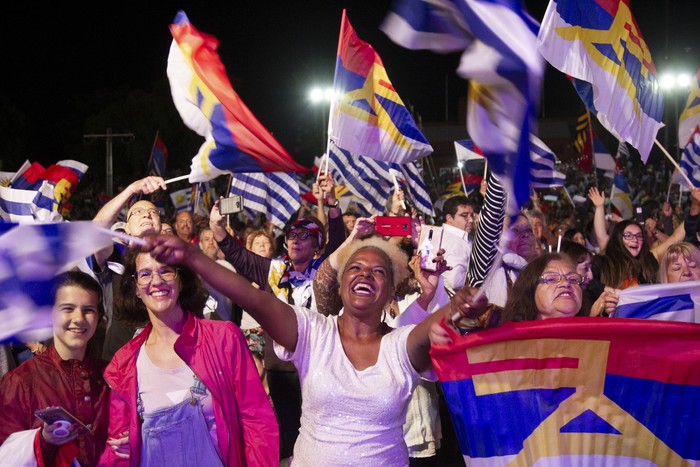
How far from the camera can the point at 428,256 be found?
444 cm

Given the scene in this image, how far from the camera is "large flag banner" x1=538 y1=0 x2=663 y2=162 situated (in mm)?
6602

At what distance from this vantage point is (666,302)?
14.4ft

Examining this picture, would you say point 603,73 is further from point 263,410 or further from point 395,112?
point 263,410

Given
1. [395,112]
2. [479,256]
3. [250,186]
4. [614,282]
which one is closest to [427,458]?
[479,256]

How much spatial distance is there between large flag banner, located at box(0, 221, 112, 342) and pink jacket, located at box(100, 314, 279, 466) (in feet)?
2.41

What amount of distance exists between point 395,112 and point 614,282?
2.82m

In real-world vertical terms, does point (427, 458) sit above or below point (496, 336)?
below

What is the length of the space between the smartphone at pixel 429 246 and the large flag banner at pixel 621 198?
9.15 metres

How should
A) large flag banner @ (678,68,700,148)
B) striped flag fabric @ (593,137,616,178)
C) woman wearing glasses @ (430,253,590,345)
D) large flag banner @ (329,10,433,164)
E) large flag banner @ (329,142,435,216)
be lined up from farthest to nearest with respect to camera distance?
striped flag fabric @ (593,137,616,178)
large flag banner @ (329,142,435,216)
large flag banner @ (678,68,700,148)
large flag banner @ (329,10,433,164)
woman wearing glasses @ (430,253,590,345)

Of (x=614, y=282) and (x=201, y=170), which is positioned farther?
(x=614, y=282)

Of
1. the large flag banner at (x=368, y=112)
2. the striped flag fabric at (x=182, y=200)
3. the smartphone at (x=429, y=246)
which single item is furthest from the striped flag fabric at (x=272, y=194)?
the smartphone at (x=429, y=246)

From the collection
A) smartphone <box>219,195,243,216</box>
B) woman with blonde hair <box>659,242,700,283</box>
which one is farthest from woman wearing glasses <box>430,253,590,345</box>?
smartphone <box>219,195,243,216</box>

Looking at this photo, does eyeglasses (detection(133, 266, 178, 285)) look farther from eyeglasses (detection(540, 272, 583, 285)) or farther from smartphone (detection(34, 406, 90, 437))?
eyeglasses (detection(540, 272, 583, 285))

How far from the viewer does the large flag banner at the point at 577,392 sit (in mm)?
3398
